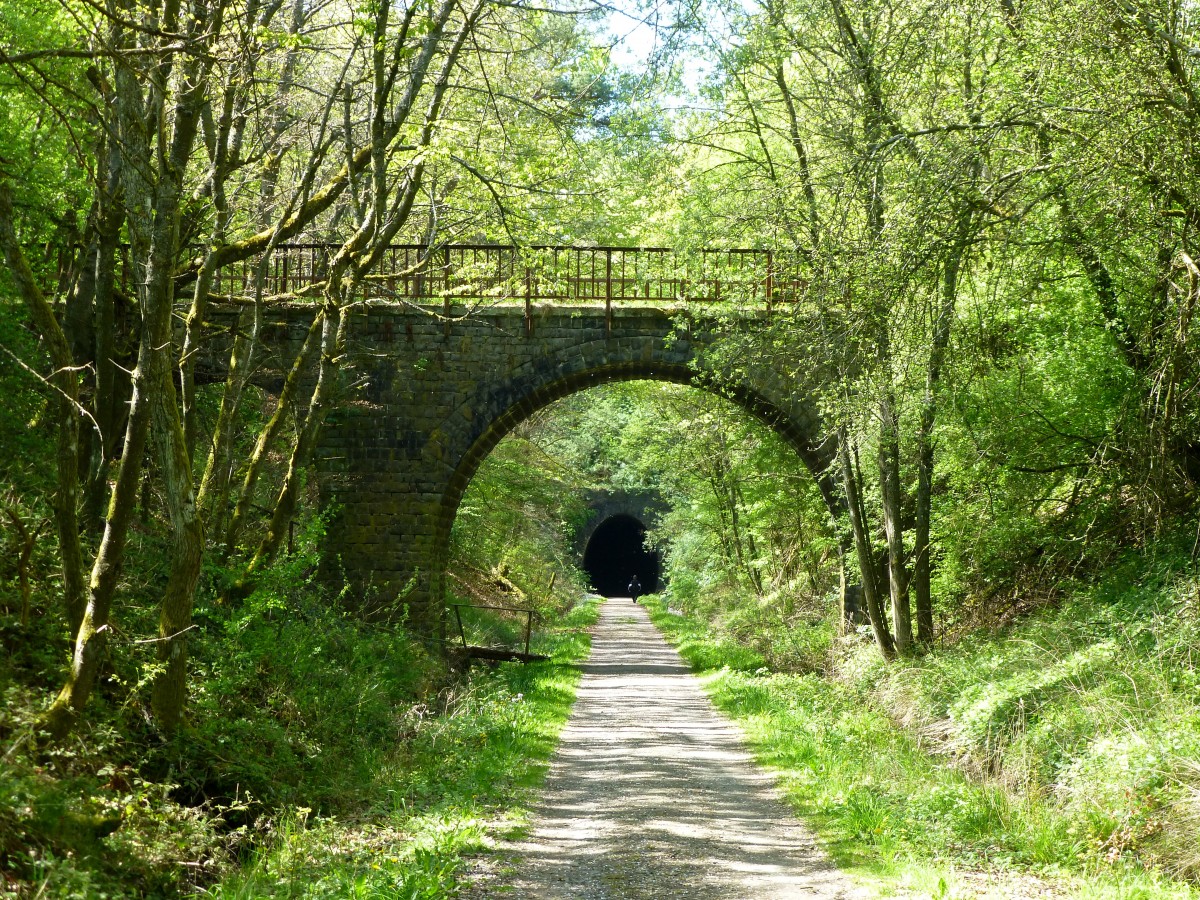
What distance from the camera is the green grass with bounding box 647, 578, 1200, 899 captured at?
5293 mm

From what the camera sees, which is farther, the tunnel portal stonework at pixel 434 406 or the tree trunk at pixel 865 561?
the tunnel portal stonework at pixel 434 406

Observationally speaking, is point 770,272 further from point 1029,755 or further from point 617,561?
point 617,561

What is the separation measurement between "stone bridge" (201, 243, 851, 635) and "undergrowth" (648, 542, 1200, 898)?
6.17 meters

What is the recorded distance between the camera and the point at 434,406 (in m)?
15.6

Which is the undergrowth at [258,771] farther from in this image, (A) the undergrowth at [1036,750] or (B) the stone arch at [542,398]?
(B) the stone arch at [542,398]

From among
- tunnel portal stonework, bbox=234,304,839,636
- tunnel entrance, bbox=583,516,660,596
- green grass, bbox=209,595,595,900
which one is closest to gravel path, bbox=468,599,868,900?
green grass, bbox=209,595,595,900

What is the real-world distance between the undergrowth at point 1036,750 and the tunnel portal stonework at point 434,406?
6.15 m

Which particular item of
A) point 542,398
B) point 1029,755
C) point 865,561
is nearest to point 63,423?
point 1029,755

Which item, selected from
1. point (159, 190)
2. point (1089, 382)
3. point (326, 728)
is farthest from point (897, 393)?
point (159, 190)

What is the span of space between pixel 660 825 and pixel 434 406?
391 inches

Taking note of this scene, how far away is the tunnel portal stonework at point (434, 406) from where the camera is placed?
15523 mm

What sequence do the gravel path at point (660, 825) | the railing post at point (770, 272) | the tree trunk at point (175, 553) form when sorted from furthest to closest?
1. the railing post at point (770, 272)
2. the tree trunk at point (175, 553)
3. the gravel path at point (660, 825)

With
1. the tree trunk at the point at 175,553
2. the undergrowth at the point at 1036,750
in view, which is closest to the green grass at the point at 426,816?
the tree trunk at the point at 175,553

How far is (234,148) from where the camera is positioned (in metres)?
8.44
